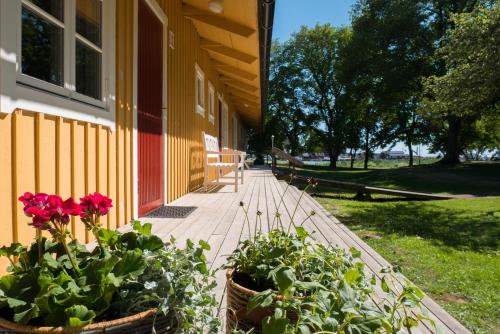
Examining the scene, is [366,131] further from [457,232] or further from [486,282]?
[486,282]

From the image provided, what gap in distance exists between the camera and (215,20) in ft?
20.1

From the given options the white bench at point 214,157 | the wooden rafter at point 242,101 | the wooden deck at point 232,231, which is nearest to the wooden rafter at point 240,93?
the wooden rafter at point 242,101

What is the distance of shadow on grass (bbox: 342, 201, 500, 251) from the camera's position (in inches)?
195

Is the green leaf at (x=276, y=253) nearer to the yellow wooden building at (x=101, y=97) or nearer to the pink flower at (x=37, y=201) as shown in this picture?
the pink flower at (x=37, y=201)

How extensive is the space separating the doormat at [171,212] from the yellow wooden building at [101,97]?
0.40 feet

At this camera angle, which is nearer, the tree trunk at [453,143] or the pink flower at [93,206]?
the pink flower at [93,206]

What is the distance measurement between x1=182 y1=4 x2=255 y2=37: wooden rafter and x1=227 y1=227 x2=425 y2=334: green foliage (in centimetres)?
509

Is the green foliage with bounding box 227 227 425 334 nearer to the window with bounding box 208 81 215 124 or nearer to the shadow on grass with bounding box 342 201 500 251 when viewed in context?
the shadow on grass with bounding box 342 201 500 251

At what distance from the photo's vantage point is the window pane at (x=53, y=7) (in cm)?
227

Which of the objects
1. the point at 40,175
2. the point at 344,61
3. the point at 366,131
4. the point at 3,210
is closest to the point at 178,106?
the point at 40,175

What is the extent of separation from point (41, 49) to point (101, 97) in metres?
0.82

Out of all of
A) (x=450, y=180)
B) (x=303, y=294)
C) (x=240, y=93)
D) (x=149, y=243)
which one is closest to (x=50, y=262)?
(x=149, y=243)

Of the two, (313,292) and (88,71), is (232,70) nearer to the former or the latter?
→ (88,71)

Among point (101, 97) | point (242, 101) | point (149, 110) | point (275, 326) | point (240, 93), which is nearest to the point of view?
point (275, 326)
